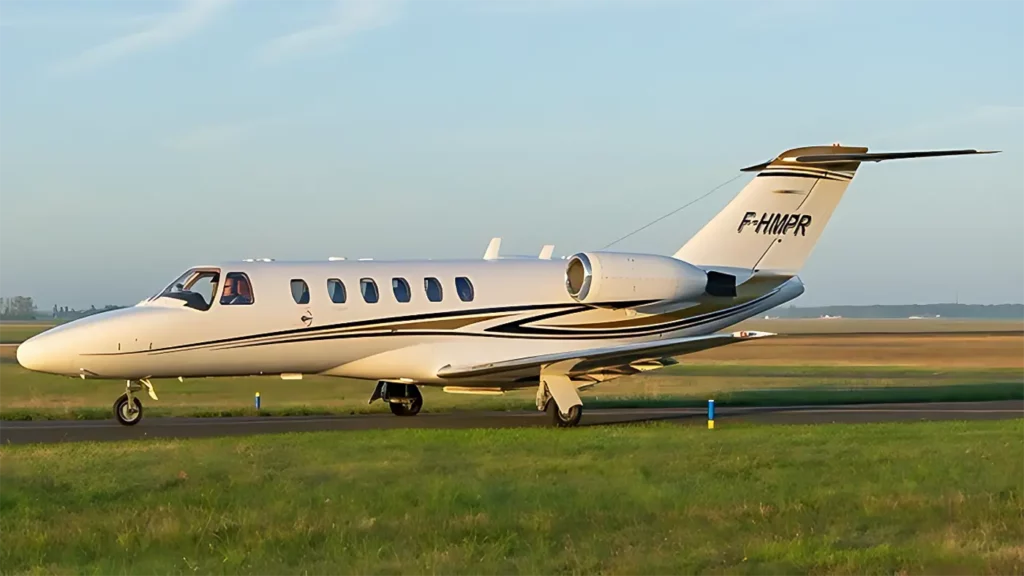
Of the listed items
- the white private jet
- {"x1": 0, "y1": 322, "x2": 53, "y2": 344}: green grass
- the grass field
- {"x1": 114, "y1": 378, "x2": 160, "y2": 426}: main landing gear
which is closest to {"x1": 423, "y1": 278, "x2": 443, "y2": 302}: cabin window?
the white private jet

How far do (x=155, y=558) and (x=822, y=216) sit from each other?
58.2 ft

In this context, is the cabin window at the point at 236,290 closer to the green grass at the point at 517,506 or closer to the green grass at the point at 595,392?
the green grass at the point at 517,506

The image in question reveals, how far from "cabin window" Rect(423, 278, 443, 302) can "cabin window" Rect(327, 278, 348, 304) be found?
1.51 metres

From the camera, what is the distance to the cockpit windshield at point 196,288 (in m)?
21.0

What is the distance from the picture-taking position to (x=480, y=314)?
22531 mm

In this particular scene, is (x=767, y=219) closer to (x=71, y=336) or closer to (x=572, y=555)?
(x=71, y=336)

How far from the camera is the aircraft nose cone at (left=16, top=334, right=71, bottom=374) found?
65.9 ft

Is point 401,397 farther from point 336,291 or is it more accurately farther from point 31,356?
point 31,356

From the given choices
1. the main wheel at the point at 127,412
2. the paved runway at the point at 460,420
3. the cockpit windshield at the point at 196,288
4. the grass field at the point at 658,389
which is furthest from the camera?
the grass field at the point at 658,389

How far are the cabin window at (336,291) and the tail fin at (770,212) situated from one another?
702 cm

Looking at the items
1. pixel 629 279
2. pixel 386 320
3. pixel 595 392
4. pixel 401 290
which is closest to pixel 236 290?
pixel 386 320

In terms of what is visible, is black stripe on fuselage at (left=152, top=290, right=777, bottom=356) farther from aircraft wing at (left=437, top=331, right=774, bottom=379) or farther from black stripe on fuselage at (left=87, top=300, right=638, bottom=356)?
aircraft wing at (left=437, top=331, right=774, bottom=379)

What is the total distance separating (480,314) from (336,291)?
105 inches

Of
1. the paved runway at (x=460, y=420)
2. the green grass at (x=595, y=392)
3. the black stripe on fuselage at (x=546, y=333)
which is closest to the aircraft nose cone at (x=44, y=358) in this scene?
the paved runway at (x=460, y=420)
